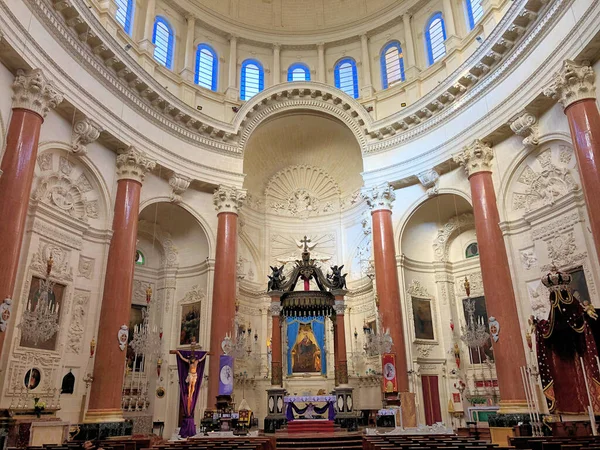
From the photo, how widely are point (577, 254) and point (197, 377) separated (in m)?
11.4

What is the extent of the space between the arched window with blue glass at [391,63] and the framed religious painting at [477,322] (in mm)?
10674

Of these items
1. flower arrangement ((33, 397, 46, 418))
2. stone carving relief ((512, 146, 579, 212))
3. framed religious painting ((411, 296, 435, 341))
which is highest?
stone carving relief ((512, 146, 579, 212))

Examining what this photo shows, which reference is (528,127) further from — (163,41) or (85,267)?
(163,41)

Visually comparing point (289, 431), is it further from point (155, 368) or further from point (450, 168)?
point (450, 168)

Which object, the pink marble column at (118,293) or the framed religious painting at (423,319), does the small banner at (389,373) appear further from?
the pink marble column at (118,293)

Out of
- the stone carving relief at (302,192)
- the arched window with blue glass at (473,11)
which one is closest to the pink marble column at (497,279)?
the arched window with blue glass at (473,11)

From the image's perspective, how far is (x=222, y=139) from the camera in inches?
797

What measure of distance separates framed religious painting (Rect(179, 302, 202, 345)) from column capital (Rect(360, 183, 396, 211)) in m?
8.24

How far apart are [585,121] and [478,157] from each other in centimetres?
440

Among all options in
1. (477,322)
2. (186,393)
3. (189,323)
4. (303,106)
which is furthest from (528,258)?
(189,323)

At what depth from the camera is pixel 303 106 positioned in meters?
21.1

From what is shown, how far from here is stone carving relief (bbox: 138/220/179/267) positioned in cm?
1975

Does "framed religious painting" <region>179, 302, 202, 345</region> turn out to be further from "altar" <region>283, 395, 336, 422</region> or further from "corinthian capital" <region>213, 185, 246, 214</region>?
"altar" <region>283, 395, 336, 422</region>

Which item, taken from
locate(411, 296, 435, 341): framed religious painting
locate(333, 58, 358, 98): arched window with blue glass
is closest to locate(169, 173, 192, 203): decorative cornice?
locate(333, 58, 358, 98): arched window with blue glass
